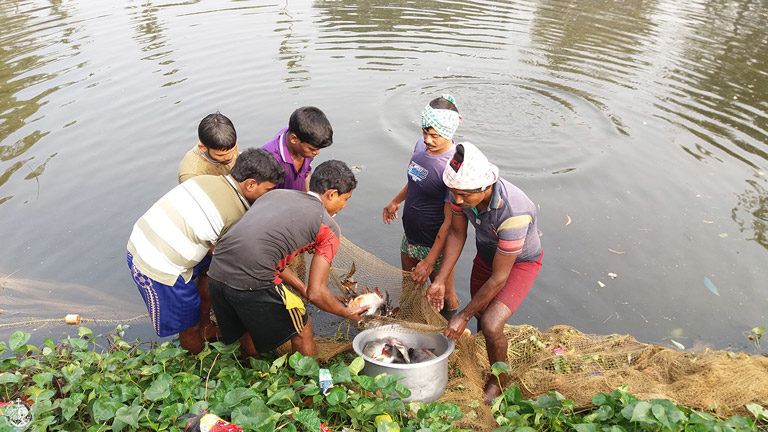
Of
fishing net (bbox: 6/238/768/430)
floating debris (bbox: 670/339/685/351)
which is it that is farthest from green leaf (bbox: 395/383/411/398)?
floating debris (bbox: 670/339/685/351)

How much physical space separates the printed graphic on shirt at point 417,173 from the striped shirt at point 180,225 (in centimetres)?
133

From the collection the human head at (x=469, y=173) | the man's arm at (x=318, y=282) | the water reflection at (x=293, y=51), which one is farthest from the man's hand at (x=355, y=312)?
the water reflection at (x=293, y=51)

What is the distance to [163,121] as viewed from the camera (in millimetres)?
7906

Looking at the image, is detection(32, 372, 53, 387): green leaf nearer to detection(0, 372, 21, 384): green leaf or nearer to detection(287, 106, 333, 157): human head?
detection(0, 372, 21, 384): green leaf

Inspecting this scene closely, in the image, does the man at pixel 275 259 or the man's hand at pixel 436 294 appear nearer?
the man at pixel 275 259

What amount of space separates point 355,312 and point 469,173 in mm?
1316

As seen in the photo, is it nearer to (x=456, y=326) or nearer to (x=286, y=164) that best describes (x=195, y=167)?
(x=286, y=164)

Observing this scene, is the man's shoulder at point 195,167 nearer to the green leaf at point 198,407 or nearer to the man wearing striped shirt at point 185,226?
the man wearing striped shirt at point 185,226

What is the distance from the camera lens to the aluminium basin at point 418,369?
3012mm

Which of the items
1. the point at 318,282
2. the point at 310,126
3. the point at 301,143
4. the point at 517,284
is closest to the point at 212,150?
the point at 301,143

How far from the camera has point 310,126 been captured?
3621 mm

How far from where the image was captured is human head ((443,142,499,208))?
2975 mm

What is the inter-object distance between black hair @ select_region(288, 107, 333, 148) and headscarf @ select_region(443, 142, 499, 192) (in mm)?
1089

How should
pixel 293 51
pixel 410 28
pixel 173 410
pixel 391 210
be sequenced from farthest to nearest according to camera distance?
1. pixel 410 28
2. pixel 293 51
3. pixel 391 210
4. pixel 173 410
